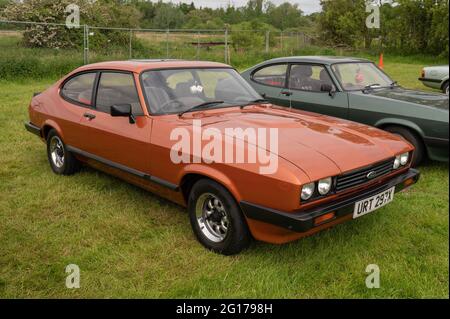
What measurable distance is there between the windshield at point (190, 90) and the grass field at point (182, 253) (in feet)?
3.59

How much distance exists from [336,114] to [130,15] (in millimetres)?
29413

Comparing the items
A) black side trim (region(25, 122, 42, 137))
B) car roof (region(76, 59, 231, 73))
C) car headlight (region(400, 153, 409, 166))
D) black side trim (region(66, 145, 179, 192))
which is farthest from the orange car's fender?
black side trim (region(25, 122, 42, 137))

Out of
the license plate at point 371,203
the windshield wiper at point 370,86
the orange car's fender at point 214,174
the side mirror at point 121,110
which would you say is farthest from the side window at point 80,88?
the windshield wiper at point 370,86

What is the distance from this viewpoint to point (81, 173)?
5.27 meters

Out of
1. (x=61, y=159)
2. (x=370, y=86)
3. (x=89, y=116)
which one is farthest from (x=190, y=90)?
(x=370, y=86)

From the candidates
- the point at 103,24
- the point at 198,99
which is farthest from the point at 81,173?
the point at 103,24

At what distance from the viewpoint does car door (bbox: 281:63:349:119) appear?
5.79 m

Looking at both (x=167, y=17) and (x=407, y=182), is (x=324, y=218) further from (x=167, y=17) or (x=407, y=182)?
(x=167, y=17)

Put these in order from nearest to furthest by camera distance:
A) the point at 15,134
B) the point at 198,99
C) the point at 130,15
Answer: the point at 198,99
the point at 15,134
the point at 130,15

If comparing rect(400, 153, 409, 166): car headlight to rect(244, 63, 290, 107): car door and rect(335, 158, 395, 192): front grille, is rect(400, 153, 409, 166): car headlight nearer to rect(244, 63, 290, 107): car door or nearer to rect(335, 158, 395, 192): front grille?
rect(335, 158, 395, 192): front grille

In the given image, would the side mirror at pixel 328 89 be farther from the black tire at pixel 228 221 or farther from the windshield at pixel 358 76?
the black tire at pixel 228 221

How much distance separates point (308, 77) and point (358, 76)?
0.73 m

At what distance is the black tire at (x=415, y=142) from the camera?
468 centimetres
